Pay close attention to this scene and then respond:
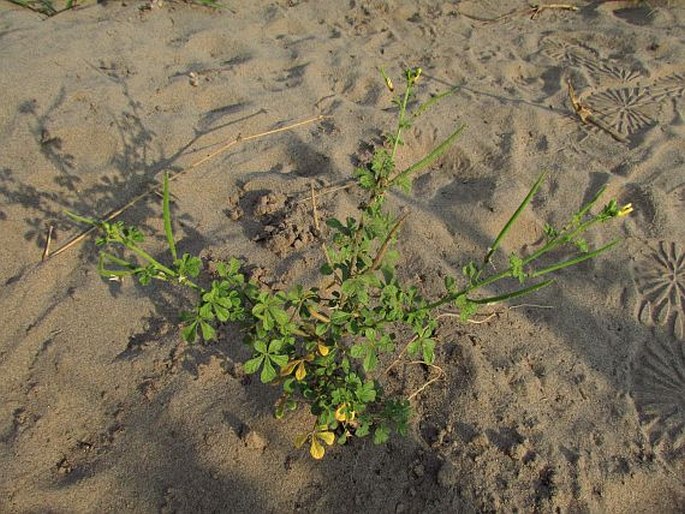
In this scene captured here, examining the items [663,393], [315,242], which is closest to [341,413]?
[315,242]

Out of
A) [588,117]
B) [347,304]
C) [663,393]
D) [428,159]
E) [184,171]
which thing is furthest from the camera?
[588,117]

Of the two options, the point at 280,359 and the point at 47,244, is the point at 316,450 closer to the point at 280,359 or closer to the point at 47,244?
the point at 280,359

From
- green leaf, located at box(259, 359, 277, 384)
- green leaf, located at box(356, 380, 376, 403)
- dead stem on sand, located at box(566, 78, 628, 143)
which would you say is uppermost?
green leaf, located at box(259, 359, 277, 384)

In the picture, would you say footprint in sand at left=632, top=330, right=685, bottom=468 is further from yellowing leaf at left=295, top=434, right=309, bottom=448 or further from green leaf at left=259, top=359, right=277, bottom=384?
green leaf at left=259, top=359, right=277, bottom=384

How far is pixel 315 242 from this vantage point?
238cm

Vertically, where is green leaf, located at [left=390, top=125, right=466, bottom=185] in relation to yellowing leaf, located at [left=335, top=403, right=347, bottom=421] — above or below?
above

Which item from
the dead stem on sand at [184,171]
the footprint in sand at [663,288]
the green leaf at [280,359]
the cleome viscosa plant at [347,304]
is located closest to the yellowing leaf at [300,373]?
the cleome viscosa plant at [347,304]

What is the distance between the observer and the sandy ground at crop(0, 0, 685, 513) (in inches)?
71.7

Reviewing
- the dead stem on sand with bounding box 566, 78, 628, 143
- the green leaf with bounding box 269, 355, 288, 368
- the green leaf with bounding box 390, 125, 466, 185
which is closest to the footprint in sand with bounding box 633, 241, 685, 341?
the dead stem on sand with bounding box 566, 78, 628, 143

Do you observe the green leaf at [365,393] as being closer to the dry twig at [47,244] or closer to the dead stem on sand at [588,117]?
the dry twig at [47,244]

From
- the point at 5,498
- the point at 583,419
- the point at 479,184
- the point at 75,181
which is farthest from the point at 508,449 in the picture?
the point at 75,181

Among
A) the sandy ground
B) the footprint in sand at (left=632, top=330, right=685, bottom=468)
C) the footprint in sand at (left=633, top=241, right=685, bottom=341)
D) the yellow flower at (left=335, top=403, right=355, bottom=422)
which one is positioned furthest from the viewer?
the footprint in sand at (left=633, top=241, right=685, bottom=341)

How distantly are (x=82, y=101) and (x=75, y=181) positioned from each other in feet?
1.86

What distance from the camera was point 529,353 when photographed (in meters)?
2.16
